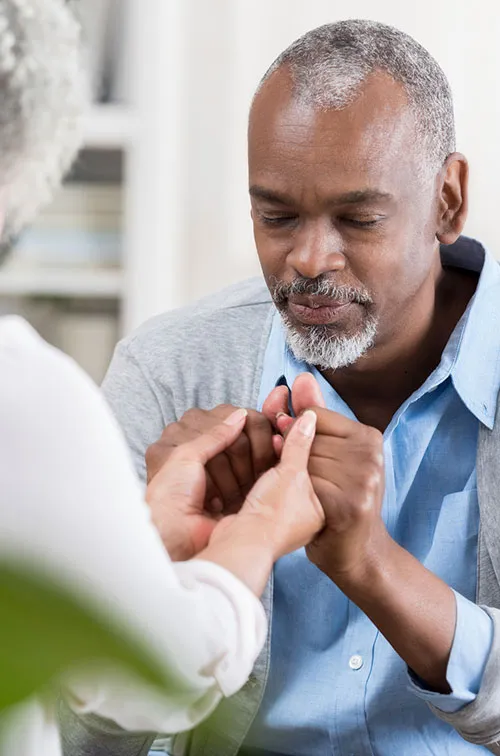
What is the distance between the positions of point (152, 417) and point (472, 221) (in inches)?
60.6

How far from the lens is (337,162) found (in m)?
1.19

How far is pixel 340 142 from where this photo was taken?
3.93ft

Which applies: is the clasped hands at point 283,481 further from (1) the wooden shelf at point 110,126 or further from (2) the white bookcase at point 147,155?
(1) the wooden shelf at point 110,126

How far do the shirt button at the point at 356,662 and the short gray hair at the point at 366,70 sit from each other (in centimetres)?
61

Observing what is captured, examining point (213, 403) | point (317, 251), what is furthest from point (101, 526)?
point (213, 403)

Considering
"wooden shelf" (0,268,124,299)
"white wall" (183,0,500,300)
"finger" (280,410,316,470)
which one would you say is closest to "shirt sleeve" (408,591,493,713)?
"finger" (280,410,316,470)

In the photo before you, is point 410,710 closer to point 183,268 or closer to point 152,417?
point 152,417

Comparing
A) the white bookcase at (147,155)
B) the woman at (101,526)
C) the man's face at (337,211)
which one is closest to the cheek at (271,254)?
the man's face at (337,211)

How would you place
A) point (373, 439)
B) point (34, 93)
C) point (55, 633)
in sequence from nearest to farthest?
point (55, 633), point (34, 93), point (373, 439)

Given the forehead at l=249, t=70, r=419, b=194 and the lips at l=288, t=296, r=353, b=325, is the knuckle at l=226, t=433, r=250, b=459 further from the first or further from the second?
the forehead at l=249, t=70, r=419, b=194

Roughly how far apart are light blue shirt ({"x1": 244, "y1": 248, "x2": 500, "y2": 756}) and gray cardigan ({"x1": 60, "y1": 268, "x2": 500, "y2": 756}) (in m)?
0.03

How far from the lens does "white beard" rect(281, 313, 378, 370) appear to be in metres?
1.27

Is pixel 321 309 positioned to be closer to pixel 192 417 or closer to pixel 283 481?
pixel 192 417

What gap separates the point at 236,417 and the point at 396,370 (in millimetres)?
352
